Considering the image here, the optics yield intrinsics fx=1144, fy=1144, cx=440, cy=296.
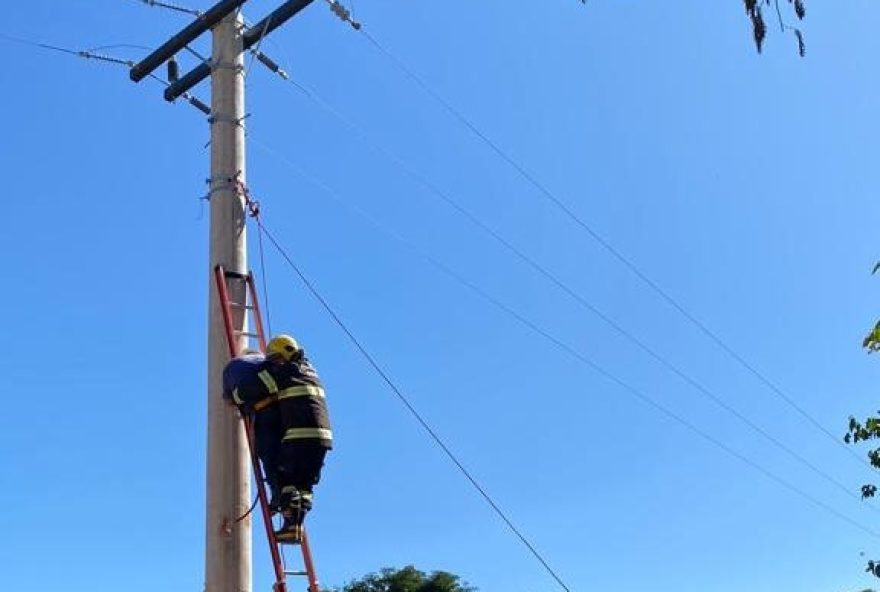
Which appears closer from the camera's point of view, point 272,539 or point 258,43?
point 272,539

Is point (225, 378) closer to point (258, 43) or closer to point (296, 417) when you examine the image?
point (296, 417)

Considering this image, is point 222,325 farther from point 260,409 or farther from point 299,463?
point 299,463

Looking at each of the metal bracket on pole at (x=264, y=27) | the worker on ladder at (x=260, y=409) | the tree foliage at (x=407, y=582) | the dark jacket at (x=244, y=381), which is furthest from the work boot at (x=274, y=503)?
the tree foliage at (x=407, y=582)

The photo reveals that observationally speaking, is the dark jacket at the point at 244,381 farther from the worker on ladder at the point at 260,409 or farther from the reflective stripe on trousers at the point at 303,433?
the reflective stripe on trousers at the point at 303,433

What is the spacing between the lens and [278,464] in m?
6.07

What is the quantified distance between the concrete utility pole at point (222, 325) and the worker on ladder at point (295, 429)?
362 millimetres

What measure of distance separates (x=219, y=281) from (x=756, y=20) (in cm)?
366

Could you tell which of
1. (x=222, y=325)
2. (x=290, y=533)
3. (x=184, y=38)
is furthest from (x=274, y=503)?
(x=184, y=38)

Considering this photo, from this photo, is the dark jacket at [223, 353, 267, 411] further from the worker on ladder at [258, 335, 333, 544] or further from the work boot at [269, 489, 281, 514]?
the work boot at [269, 489, 281, 514]

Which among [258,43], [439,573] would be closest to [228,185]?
[258,43]

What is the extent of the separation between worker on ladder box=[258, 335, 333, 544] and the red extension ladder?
0.26 ft

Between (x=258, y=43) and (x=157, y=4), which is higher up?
(x=157, y=4)

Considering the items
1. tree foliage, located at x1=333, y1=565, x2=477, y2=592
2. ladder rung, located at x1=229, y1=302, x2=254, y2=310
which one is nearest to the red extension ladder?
ladder rung, located at x1=229, y1=302, x2=254, y2=310

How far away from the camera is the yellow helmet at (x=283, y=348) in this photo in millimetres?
6148
